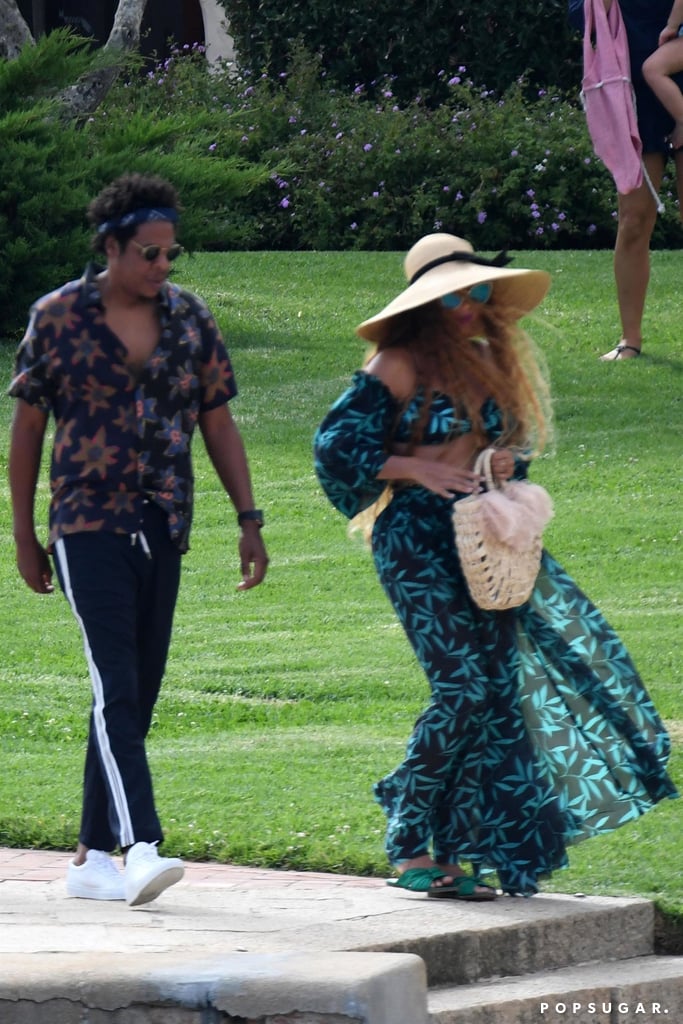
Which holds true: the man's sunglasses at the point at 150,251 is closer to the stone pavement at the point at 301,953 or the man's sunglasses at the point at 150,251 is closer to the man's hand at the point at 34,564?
the man's hand at the point at 34,564

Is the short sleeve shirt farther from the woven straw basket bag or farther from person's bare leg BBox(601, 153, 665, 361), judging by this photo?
person's bare leg BBox(601, 153, 665, 361)

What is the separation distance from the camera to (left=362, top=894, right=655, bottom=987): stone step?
14.5 feet

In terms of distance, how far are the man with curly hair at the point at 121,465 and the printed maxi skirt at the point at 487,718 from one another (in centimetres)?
44

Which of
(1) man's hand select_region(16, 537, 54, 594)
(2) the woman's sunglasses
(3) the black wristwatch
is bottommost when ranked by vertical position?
(1) man's hand select_region(16, 537, 54, 594)

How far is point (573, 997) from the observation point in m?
4.46

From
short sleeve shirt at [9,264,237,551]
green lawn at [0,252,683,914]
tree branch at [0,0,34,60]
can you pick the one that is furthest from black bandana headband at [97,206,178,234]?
tree branch at [0,0,34,60]

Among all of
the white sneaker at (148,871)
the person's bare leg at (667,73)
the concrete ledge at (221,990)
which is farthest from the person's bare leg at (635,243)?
the concrete ledge at (221,990)

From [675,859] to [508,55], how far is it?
17.3m

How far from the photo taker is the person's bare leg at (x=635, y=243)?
1108 centimetres

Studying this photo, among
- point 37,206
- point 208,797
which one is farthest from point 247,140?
point 208,797

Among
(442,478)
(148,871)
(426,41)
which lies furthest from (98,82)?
(148,871)

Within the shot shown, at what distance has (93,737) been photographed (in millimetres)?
4617

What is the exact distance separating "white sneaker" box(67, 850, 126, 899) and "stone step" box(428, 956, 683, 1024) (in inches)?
34.1

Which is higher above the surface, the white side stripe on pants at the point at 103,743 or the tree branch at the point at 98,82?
the tree branch at the point at 98,82
